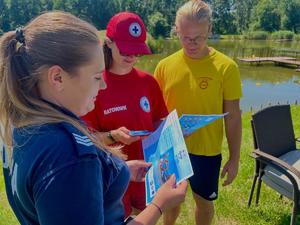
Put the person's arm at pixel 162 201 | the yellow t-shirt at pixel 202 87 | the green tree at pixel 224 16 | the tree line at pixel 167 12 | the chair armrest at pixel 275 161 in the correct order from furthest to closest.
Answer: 1. the green tree at pixel 224 16
2. the tree line at pixel 167 12
3. the chair armrest at pixel 275 161
4. the yellow t-shirt at pixel 202 87
5. the person's arm at pixel 162 201

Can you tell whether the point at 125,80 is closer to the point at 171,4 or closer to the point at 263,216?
the point at 263,216

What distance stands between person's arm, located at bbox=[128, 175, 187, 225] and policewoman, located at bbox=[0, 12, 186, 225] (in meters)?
0.12

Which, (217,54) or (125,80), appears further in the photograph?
(217,54)

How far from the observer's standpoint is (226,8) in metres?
79.1

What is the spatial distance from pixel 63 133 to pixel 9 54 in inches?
13.3

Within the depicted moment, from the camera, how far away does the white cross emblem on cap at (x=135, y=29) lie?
211cm

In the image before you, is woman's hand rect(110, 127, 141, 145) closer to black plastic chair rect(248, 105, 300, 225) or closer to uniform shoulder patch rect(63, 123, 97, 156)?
uniform shoulder patch rect(63, 123, 97, 156)

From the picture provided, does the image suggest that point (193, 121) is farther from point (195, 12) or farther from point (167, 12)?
point (167, 12)

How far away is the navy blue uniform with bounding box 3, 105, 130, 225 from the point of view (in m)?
0.93

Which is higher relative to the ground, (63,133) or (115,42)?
(115,42)

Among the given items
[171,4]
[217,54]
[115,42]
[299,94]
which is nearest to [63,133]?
[115,42]

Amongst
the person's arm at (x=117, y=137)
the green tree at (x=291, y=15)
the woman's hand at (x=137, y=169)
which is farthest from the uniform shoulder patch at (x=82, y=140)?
the green tree at (x=291, y=15)

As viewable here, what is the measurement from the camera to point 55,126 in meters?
1.00

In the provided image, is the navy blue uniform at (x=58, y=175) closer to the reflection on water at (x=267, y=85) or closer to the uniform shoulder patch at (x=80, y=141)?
the uniform shoulder patch at (x=80, y=141)
